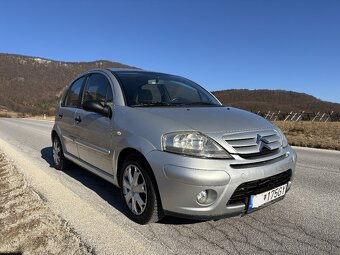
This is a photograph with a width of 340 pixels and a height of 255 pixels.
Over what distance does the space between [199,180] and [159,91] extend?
1.90m

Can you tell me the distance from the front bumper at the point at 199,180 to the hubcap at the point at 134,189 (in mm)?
377

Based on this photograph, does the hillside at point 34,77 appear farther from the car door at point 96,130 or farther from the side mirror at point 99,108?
the side mirror at point 99,108

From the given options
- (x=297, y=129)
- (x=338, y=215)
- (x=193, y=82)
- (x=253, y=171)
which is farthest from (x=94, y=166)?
(x=297, y=129)

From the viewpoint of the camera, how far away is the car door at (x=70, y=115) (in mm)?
5898

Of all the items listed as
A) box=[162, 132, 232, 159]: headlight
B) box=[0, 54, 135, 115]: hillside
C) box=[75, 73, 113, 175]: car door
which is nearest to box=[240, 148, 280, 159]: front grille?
box=[162, 132, 232, 159]: headlight

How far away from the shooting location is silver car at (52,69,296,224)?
351cm

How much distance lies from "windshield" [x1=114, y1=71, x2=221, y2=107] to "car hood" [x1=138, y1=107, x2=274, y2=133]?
0.36 meters

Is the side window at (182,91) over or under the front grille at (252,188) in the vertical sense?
over

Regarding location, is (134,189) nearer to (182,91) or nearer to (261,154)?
(261,154)

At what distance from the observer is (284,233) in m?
3.77

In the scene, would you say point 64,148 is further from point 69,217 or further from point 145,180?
point 145,180

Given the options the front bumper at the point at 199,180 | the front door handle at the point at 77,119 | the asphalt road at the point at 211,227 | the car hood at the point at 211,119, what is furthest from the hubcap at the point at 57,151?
the front bumper at the point at 199,180

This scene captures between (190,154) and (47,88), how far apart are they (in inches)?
6048

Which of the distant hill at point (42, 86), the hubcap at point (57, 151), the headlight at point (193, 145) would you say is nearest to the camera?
the headlight at point (193, 145)
